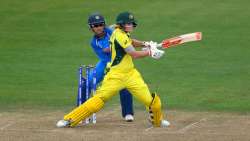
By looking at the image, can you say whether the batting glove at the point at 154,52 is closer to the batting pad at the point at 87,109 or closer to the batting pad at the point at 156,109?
the batting pad at the point at 156,109

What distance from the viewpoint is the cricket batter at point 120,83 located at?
509 inches

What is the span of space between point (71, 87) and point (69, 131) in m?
4.71

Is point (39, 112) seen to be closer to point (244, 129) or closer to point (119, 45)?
point (119, 45)

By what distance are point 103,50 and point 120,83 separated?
98 cm

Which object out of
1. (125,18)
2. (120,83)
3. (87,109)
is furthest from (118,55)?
(87,109)

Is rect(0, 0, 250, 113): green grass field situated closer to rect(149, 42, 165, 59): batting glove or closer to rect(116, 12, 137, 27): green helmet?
rect(149, 42, 165, 59): batting glove

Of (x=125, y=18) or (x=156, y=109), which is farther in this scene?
(x=156, y=109)

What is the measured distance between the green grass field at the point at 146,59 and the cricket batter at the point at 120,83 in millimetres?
2276

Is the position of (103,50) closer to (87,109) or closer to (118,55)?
(118,55)

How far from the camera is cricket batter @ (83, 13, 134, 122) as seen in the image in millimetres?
13609

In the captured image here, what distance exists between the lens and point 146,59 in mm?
20469

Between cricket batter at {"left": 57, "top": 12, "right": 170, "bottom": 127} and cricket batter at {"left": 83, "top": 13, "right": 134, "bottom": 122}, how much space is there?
51 cm

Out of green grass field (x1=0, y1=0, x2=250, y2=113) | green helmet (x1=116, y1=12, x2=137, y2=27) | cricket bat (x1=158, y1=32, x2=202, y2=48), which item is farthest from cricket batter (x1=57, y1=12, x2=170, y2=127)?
green grass field (x1=0, y1=0, x2=250, y2=113)

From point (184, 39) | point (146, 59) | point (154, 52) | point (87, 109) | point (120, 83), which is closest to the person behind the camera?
point (154, 52)
